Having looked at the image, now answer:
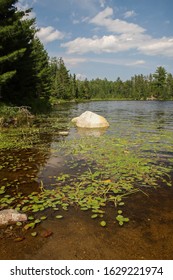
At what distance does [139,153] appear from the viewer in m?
10.2

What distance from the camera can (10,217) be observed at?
16.1 feet

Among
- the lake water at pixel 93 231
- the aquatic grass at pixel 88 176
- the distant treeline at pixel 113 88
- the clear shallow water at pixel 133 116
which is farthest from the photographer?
the distant treeline at pixel 113 88

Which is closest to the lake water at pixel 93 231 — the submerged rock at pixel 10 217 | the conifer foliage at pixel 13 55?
the submerged rock at pixel 10 217

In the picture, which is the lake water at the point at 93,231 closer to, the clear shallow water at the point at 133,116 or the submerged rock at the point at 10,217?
the submerged rock at the point at 10,217

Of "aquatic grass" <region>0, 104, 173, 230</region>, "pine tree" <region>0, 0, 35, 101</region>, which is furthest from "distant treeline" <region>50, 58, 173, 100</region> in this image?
"aquatic grass" <region>0, 104, 173, 230</region>

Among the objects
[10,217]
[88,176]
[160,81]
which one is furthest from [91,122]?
[160,81]

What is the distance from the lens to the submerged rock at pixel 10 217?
15.9 ft

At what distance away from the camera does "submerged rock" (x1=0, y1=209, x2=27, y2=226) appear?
485 centimetres

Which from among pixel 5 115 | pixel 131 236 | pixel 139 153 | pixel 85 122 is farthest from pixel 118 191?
pixel 5 115

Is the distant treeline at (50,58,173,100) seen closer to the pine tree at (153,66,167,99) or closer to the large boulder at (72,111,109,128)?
the pine tree at (153,66,167,99)

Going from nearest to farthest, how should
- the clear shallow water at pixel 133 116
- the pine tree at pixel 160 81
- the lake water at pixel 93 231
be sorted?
the lake water at pixel 93 231 → the clear shallow water at pixel 133 116 → the pine tree at pixel 160 81

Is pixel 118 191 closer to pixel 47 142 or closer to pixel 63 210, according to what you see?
pixel 63 210
